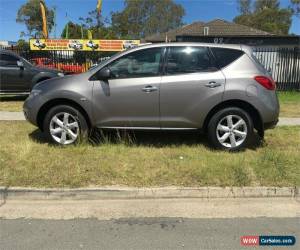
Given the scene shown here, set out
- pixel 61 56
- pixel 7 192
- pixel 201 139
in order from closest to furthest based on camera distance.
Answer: pixel 7 192, pixel 201 139, pixel 61 56

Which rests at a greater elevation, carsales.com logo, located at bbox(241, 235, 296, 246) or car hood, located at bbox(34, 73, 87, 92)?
car hood, located at bbox(34, 73, 87, 92)

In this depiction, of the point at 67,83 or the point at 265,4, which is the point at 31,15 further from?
the point at 67,83

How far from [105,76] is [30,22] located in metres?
74.0

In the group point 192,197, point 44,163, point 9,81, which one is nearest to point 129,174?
point 192,197

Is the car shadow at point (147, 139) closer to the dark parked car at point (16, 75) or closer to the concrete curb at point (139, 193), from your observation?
the concrete curb at point (139, 193)

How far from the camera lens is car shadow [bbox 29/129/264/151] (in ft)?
22.0

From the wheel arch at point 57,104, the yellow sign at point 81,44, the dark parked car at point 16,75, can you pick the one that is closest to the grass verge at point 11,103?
the dark parked car at point 16,75

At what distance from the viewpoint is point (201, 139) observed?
7.12m

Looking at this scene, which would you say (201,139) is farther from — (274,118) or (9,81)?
(9,81)

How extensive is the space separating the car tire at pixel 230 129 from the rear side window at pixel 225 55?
0.77m

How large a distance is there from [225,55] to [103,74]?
2009 mm

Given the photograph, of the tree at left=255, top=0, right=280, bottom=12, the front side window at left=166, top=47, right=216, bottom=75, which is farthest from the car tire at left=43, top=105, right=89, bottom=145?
the tree at left=255, top=0, right=280, bottom=12

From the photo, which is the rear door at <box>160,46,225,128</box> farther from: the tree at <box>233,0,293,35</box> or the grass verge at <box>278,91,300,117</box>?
the tree at <box>233,0,293,35</box>

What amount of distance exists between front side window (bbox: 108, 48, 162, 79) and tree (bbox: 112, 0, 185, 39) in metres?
75.8
